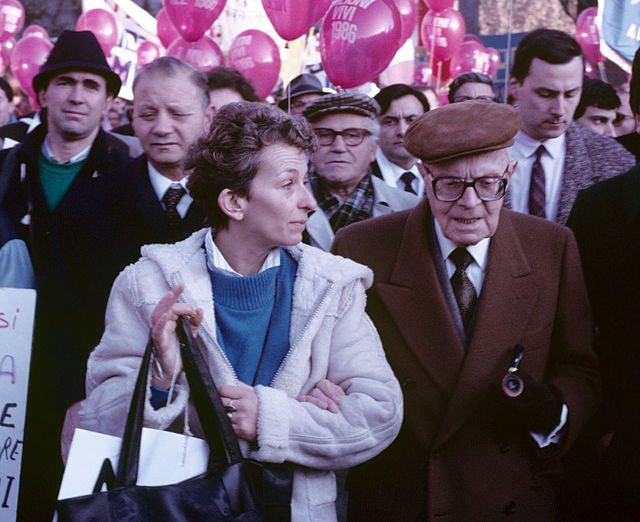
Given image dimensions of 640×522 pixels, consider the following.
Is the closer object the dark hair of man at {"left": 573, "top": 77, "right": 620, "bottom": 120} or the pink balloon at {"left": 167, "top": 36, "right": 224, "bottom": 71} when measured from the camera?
the dark hair of man at {"left": 573, "top": 77, "right": 620, "bottom": 120}

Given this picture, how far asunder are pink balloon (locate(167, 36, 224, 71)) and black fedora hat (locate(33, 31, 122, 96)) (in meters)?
3.83

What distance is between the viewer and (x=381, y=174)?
17.4ft

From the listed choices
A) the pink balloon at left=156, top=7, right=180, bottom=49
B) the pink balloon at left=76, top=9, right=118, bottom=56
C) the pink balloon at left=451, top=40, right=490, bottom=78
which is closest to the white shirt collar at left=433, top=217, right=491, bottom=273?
the pink balloon at left=76, top=9, right=118, bottom=56

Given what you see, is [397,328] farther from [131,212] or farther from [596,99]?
[596,99]

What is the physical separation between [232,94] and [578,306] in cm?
276

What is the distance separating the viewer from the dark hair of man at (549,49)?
3736mm

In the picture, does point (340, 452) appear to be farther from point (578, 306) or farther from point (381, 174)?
point (381, 174)

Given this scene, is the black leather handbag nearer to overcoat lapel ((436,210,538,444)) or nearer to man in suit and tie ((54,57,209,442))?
overcoat lapel ((436,210,538,444))

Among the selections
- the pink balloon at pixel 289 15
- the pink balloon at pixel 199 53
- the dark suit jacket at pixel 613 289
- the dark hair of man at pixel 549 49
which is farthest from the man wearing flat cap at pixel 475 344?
the pink balloon at pixel 199 53

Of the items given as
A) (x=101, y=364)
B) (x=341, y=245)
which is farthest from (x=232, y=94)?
(x=101, y=364)

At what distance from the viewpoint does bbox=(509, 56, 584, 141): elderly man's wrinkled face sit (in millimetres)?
3668

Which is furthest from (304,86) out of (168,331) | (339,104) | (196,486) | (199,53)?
(196,486)

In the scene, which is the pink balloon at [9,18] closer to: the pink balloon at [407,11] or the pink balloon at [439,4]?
the pink balloon at [407,11]

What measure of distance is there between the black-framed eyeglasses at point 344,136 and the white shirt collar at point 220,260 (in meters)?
1.36
